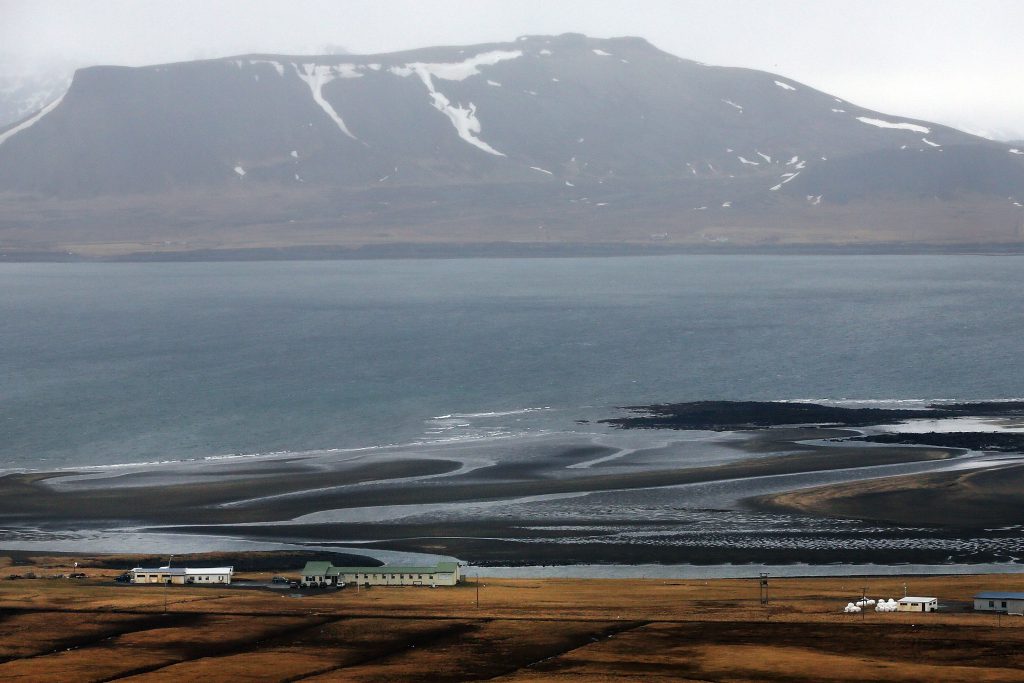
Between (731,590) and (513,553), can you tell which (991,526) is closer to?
(731,590)

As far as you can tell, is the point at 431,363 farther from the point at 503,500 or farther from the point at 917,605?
the point at 917,605

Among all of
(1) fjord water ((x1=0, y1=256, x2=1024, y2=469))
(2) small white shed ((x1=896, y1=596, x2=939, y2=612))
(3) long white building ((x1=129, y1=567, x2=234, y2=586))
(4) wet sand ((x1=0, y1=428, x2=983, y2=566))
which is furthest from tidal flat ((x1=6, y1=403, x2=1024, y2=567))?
(2) small white shed ((x1=896, y1=596, x2=939, y2=612))

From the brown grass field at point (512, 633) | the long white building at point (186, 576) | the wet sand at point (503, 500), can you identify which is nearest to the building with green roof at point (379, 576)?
the brown grass field at point (512, 633)

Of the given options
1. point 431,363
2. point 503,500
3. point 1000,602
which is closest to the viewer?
point 1000,602

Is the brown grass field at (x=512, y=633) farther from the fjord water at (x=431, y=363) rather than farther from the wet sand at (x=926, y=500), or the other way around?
the fjord water at (x=431, y=363)

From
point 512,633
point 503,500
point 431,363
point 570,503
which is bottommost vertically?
point 512,633

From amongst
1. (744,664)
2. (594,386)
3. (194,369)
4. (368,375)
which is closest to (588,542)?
(744,664)

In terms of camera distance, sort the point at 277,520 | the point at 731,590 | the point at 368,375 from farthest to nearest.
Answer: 1. the point at 368,375
2. the point at 277,520
3. the point at 731,590

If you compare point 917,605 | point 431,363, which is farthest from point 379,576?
point 431,363
